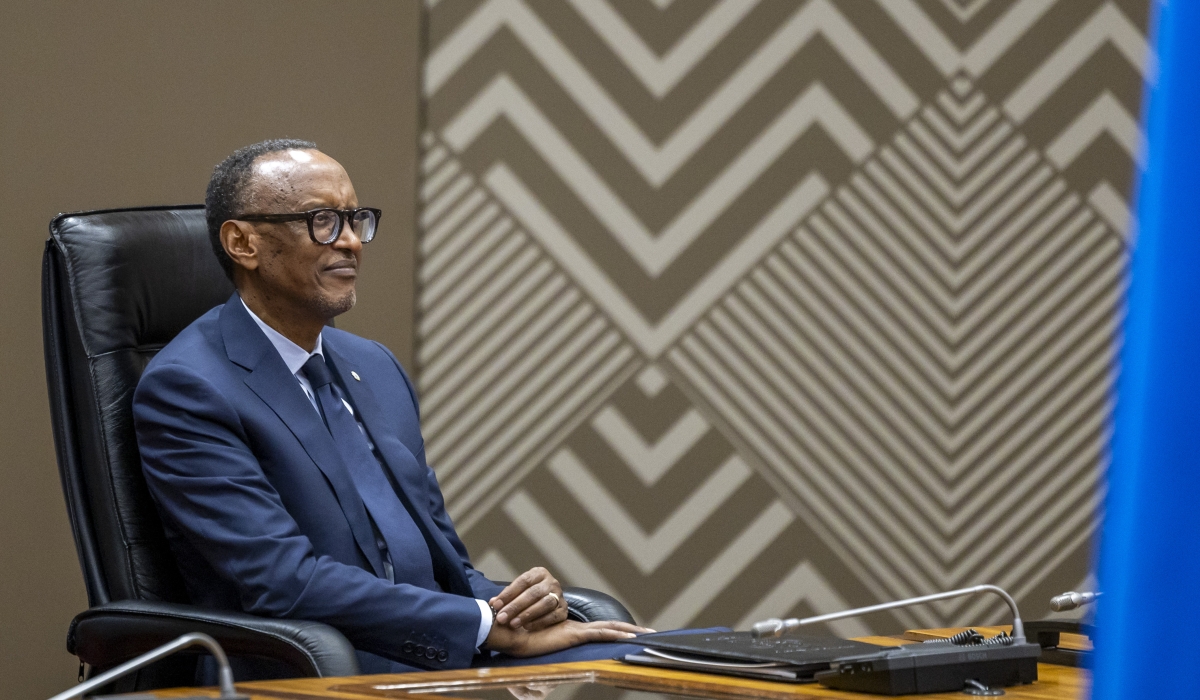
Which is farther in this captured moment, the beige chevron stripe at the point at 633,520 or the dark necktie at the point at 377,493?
the beige chevron stripe at the point at 633,520

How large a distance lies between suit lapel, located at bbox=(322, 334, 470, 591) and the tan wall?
81cm

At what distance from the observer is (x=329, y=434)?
1.96m

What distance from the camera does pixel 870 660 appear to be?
4.08ft

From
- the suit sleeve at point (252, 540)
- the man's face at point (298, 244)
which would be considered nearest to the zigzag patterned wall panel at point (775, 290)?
the man's face at point (298, 244)

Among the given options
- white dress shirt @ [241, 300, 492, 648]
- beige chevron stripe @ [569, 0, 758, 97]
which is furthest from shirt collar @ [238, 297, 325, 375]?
beige chevron stripe @ [569, 0, 758, 97]

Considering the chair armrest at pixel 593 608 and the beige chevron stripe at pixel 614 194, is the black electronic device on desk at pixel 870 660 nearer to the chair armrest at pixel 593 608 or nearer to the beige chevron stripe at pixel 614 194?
the chair armrest at pixel 593 608

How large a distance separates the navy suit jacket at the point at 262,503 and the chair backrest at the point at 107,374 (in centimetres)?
4

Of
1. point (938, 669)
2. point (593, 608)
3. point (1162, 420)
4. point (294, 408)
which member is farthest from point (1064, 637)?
point (1162, 420)

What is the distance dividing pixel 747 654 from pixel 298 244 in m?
1.00

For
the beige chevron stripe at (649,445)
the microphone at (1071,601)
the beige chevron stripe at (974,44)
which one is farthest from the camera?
the beige chevron stripe at (974,44)

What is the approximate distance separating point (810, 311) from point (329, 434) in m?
1.85

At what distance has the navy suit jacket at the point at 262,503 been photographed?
177 centimetres

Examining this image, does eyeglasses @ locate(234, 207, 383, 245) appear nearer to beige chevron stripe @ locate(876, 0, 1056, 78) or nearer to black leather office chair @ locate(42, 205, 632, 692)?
black leather office chair @ locate(42, 205, 632, 692)

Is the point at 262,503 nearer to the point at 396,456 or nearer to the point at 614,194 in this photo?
the point at 396,456
